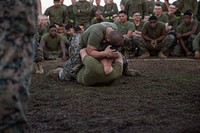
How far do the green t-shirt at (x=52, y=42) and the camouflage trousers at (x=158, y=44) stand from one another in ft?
6.76

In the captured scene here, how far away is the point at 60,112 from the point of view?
13.0 ft

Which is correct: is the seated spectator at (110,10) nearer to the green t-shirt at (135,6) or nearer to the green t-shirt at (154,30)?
the green t-shirt at (135,6)

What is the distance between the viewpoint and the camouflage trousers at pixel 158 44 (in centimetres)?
1048

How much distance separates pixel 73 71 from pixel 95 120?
2.60m

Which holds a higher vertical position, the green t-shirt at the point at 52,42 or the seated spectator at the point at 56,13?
the seated spectator at the point at 56,13

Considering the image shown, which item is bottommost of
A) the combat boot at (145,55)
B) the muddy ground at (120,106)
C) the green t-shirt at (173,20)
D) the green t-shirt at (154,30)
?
the combat boot at (145,55)

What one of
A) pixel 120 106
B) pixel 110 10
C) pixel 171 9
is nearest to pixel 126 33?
pixel 171 9

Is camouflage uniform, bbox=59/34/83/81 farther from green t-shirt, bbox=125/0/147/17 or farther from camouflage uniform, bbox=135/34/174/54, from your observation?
green t-shirt, bbox=125/0/147/17

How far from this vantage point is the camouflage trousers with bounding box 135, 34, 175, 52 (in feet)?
34.4

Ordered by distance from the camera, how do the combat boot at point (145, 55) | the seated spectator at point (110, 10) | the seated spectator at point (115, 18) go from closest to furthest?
the combat boot at point (145, 55)
the seated spectator at point (115, 18)
the seated spectator at point (110, 10)

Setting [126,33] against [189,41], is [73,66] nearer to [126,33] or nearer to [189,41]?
[126,33]

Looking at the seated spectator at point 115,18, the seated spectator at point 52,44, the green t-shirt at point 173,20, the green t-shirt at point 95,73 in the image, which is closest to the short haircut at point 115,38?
the green t-shirt at point 95,73

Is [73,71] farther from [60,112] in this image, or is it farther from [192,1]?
[192,1]

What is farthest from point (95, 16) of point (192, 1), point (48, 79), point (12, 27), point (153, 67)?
point (12, 27)
